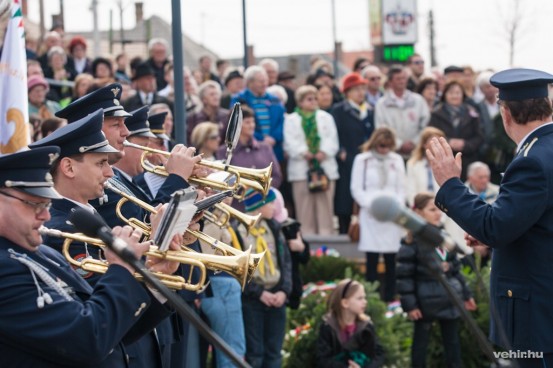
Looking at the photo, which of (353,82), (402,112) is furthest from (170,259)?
(402,112)

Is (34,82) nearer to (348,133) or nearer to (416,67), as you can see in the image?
(348,133)

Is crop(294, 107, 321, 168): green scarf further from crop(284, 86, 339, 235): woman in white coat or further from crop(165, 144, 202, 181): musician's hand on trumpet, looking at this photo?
crop(165, 144, 202, 181): musician's hand on trumpet

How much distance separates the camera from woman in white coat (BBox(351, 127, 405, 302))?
12531 mm

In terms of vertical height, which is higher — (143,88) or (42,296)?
(143,88)

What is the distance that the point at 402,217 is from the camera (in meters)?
3.85

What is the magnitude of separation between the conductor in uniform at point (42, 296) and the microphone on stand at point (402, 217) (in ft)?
3.86

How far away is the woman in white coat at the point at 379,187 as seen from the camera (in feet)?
41.1

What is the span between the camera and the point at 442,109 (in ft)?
46.0

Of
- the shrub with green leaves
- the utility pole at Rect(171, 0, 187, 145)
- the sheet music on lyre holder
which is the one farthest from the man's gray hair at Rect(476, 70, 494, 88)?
the sheet music on lyre holder

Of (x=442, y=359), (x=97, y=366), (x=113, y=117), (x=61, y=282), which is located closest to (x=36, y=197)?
(x=61, y=282)

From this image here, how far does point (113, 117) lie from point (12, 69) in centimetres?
224

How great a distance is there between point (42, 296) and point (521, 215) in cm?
267

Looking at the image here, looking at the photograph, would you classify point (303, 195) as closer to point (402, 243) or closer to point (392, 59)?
point (402, 243)

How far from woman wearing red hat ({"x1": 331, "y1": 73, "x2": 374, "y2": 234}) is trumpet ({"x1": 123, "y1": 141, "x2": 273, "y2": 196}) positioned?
6.79m
